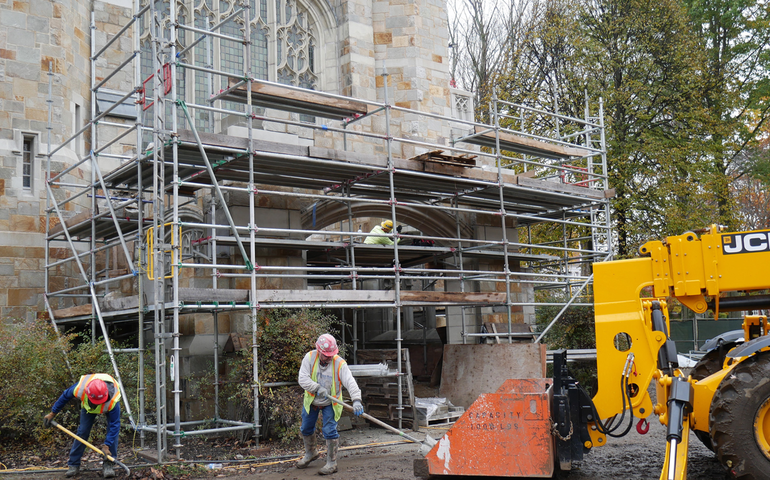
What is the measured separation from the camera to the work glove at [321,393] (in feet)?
29.4

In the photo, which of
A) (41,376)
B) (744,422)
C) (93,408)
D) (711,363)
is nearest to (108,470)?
(93,408)

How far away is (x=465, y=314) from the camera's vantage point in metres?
16.3

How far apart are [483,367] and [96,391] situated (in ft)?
22.2

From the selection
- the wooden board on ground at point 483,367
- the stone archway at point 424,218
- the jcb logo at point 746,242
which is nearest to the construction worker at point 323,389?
the jcb logo at point 746,242

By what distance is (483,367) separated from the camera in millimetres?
13320

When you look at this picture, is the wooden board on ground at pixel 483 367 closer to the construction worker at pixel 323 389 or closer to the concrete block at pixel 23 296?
the construction worker at pixel 323 389

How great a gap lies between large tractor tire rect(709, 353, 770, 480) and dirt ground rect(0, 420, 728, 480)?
1352mm

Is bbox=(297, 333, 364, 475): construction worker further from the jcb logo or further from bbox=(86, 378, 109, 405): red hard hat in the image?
the jcb logo

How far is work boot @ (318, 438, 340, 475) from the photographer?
8734 millimetres

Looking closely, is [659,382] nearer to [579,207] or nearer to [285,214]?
[285,214]

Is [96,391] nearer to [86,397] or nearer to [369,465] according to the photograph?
[86,397]

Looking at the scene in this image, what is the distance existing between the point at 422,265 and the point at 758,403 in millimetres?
11492

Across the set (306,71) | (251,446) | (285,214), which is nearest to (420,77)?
(306,71)

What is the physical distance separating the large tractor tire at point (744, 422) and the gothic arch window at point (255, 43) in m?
11.6
